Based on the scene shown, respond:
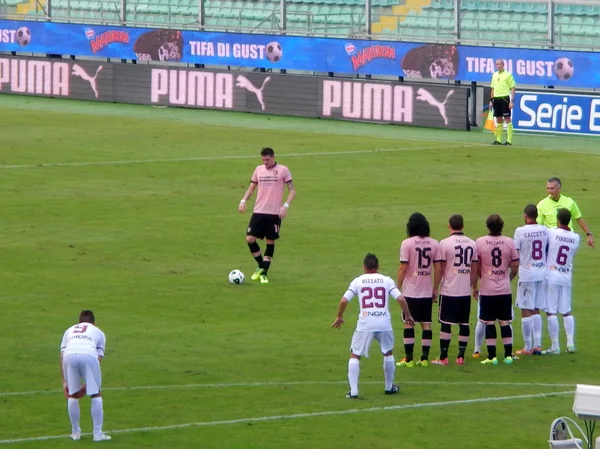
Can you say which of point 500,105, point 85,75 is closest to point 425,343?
point 500,105

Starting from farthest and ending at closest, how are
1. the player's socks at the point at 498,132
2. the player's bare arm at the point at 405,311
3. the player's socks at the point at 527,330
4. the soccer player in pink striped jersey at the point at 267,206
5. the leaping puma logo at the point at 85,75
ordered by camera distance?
the leaping puma logo at the point at 85,75
the player's socks at the point at 498,132
the soccer player in pink striped jersey at the point at 267,206
the player's socks at the point at 527,330
the player's bare arm at the point at 405,311

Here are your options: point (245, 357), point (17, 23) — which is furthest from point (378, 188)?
point (17, 23)

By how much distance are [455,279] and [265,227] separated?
5.84 meters

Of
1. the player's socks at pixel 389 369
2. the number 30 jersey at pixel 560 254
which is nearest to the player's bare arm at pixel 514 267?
the number 30 jersey at pixel 560 254

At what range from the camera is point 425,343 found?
17734 mm

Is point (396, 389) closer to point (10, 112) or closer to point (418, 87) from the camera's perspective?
point (418, 87)

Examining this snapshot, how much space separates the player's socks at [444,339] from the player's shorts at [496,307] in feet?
1.75

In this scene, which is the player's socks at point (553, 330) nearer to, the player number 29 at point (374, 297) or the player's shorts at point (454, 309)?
the player's shorts at point (454, 309)

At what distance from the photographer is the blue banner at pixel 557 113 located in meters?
38.9

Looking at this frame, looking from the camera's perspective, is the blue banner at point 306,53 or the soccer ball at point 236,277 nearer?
the soccer ball at point 236,277

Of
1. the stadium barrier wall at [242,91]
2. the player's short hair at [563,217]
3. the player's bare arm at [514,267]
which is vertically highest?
the stadium barrier wall at [242,91]

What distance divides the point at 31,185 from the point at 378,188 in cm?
756

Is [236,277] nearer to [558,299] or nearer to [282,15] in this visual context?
[558,299]

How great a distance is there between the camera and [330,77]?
→ 142 ft
